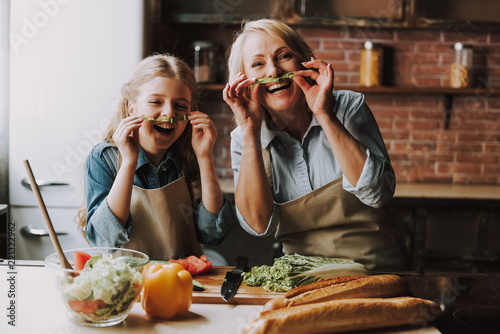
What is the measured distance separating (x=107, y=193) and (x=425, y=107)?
252cm

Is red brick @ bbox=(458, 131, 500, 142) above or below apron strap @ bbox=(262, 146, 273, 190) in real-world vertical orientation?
below

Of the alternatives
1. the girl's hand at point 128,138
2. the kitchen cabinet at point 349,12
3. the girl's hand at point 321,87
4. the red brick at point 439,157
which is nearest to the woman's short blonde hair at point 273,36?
the girl's hand at point 321,87

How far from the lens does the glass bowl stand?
1.04m

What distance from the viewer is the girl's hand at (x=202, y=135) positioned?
1.56 m

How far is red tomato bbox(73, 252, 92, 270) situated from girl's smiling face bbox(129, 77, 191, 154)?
17.4 inches

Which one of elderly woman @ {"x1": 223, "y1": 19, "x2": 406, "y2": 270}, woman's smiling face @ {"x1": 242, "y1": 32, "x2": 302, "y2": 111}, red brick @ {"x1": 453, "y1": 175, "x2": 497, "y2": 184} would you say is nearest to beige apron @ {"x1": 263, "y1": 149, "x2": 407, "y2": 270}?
elderly woman @ {"x1": 223, "y1": 19, "x2": 406, "y2": 270}

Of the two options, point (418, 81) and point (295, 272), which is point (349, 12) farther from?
point (295, 272)

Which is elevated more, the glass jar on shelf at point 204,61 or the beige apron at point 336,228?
the glass jar on shelf at point 204,61

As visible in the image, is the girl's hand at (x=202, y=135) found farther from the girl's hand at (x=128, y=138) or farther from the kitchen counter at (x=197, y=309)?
the kitchen counter at (x=197, y=309)

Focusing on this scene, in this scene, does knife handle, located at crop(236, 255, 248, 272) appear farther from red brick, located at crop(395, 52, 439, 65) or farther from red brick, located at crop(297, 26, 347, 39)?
red brick, located at crop(395, 52, 439, 65)

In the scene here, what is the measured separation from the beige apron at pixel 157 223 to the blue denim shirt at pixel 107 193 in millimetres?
48

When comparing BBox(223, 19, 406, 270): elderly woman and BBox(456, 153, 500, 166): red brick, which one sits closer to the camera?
BBox(223, 19, 406, 270): elderly woman

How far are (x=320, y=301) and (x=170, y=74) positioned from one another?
82 cm

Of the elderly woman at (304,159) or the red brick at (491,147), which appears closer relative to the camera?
the elderly woman at (304,159)
